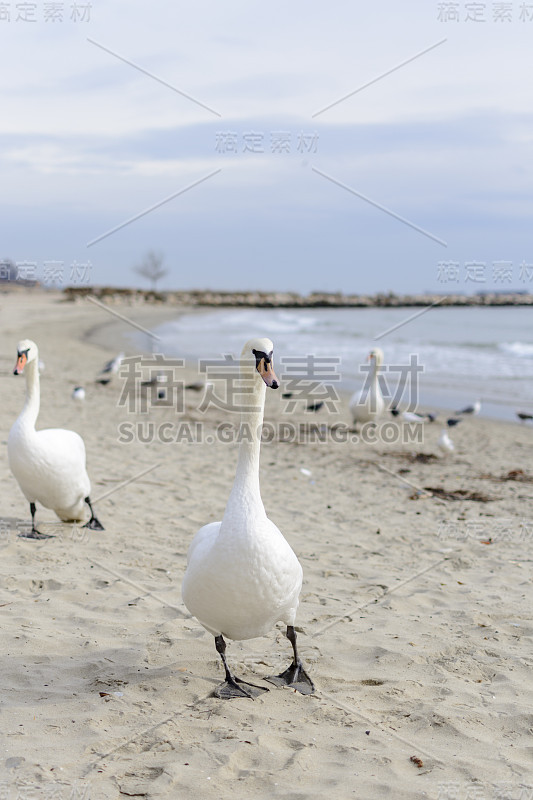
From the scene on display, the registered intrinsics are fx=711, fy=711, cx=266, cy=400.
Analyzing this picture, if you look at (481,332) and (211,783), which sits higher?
(481,332)

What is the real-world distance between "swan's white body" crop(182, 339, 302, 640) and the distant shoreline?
211 feet

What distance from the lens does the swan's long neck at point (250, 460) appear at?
363 cm

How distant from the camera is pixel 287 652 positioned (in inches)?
171

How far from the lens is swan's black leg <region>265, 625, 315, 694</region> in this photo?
382cm

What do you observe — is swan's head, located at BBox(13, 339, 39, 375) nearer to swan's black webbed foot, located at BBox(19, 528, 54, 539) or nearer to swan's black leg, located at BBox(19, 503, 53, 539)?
swan's black leg, located at BBox(19, 503, 53, 539)

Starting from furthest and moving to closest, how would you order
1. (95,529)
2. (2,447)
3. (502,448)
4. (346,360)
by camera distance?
(346,360)
(502,448)
(2,447)
(95,529)

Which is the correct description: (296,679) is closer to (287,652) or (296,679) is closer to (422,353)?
(287,652)

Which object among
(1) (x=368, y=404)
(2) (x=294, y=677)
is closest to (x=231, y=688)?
(2) (x=294, y=677)

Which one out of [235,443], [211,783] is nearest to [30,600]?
[211,783]

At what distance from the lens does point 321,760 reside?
125 inches

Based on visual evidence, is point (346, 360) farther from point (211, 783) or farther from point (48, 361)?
point (211, 783)

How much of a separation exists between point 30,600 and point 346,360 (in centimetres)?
2243

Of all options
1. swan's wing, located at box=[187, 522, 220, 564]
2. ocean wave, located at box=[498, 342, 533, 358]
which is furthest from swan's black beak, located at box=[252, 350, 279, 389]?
ocean wave, located at box=[498, 342, 533, 358]

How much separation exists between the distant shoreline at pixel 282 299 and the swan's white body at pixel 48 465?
61559 mm
